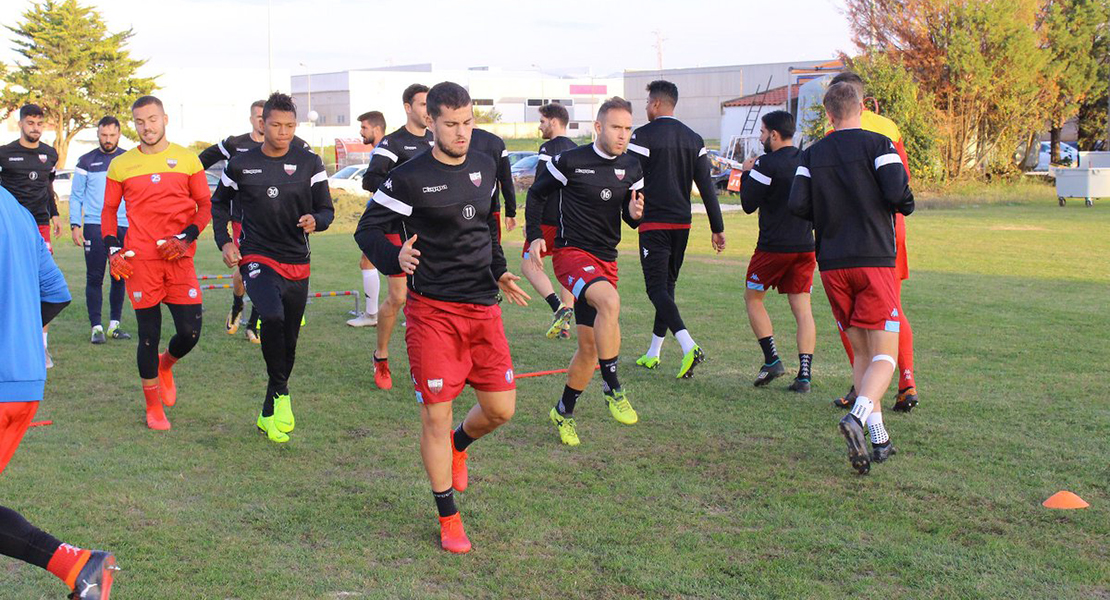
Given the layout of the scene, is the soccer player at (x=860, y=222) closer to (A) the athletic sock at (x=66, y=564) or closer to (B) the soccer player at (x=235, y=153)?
(A) the athletic sock at (x=66, y=564)

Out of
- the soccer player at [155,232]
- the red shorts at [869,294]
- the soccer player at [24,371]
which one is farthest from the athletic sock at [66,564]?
the red shorts at [869,294]

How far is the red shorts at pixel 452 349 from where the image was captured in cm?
481

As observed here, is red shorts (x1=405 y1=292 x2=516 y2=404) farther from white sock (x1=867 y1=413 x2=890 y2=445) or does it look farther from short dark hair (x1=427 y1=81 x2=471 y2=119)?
white sock (x1=867 y1=413 x2=890 y2=445)

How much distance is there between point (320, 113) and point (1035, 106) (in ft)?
231

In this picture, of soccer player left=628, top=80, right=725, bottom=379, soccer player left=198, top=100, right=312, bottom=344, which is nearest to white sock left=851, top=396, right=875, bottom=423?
soccer player left=628, top=80, right=725, bottom=379

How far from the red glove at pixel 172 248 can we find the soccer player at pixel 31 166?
3.40 metres

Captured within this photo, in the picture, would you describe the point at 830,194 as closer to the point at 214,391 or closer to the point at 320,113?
the point at 214,391

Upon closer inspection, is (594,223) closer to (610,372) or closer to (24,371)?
(610,372)

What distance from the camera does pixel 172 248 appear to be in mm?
6891

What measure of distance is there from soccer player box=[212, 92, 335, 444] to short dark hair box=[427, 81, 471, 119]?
79.4 inches

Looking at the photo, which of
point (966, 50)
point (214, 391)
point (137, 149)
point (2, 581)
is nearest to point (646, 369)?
point (214, 391)

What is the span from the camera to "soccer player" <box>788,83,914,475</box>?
5.89m

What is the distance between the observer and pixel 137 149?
7.09m

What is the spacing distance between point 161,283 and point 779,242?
456cm
